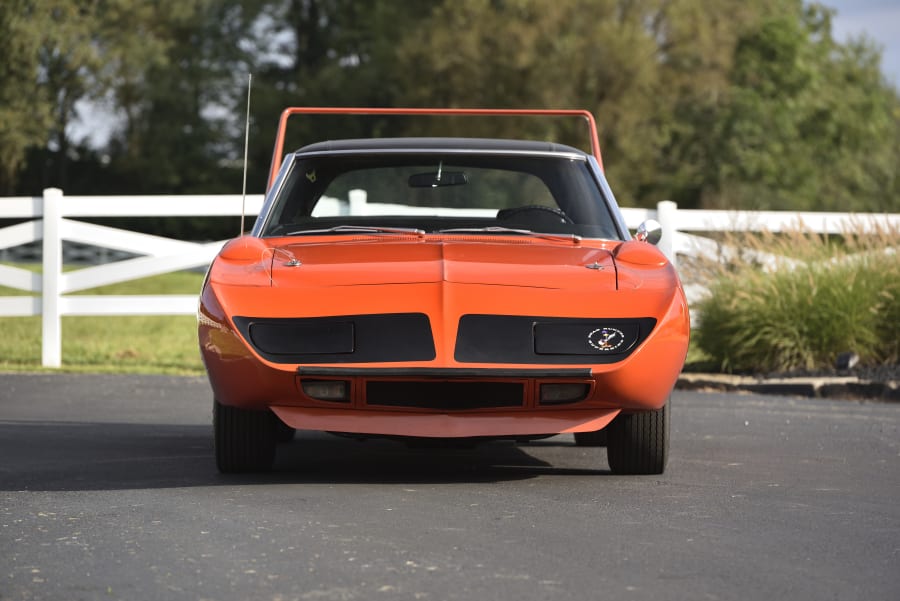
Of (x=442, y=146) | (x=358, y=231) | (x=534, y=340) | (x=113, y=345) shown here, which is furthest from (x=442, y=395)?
(x=113, y=345)

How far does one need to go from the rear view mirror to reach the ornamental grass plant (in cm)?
552

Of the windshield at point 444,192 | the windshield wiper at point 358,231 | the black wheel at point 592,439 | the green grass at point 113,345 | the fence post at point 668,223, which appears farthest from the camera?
the fence post at point 668,223

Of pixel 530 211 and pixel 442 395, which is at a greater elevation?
pixel 530 211

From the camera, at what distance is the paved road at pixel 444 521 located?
3.96m

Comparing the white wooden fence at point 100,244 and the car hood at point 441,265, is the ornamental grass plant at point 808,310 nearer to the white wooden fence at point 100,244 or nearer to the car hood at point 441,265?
the white wooden fence at point 100,244

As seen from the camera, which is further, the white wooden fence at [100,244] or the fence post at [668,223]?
the fence post at [668,223]

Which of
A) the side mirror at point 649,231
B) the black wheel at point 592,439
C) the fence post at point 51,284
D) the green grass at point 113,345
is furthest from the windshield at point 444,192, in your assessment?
the fence post at point 51,284

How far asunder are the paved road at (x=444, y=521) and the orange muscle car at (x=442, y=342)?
0.85 feet

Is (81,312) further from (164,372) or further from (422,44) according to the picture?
(422,44)

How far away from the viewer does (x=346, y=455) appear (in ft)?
22.7

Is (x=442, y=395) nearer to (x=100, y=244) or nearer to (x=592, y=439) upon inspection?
(x=592, y=439)

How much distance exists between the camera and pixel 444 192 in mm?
7363

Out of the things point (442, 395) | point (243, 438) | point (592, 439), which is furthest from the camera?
point (592, 439)

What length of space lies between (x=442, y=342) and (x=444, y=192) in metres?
2.10
